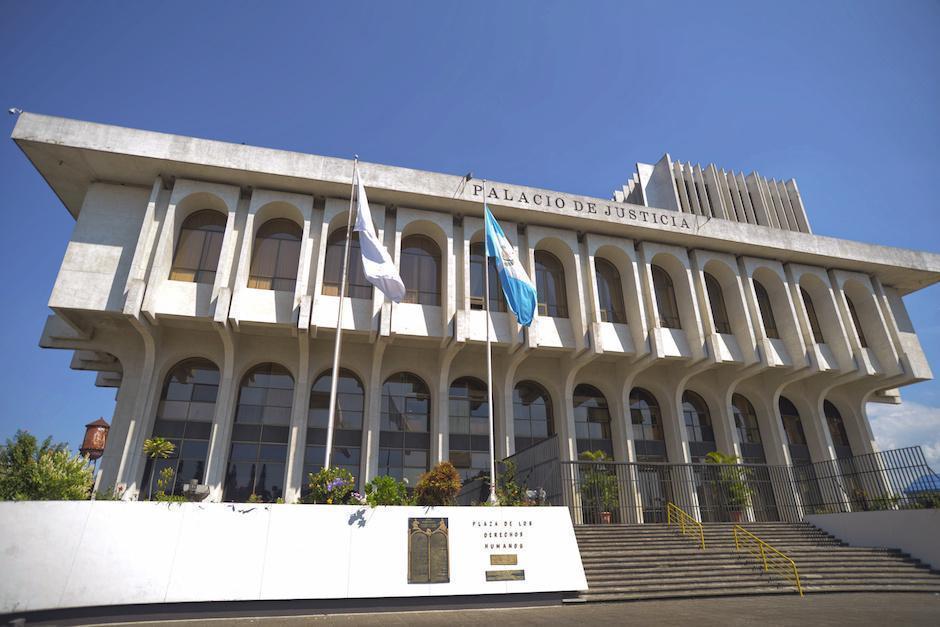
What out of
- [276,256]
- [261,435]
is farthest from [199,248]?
[261,435]

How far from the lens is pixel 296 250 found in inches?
768

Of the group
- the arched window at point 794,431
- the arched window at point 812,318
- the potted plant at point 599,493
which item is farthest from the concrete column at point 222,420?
the arched window at point 812,318

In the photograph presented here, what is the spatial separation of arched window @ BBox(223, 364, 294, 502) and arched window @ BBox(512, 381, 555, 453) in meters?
8.68

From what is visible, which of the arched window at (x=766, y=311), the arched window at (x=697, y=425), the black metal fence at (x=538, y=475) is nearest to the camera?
the black metal fence at (x=538, y=475)

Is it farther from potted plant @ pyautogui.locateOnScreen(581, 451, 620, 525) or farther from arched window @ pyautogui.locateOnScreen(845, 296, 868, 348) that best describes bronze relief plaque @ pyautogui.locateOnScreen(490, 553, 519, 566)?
arched window @ pyautogui.locateOnScreen(845, 296, 868, 348)

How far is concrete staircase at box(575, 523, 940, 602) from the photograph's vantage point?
470 inches

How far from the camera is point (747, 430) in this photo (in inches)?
922

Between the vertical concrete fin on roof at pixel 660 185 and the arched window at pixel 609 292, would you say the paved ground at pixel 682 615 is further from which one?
the vertical concrete fin on roof at pixel 660 185

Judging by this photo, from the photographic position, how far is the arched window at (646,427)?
21.8 m

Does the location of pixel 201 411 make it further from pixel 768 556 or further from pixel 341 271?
pixel 768 556

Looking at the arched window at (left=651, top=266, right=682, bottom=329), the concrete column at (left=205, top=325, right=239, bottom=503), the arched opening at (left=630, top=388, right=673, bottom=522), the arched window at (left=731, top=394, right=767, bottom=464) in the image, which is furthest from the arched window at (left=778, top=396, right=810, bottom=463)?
the concrete column at (left=205, top=325, right=239, bottom=503)

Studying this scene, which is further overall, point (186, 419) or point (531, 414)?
point (531, 414)

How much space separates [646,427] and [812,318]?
9.94 m

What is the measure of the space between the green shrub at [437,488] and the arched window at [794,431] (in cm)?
1882
